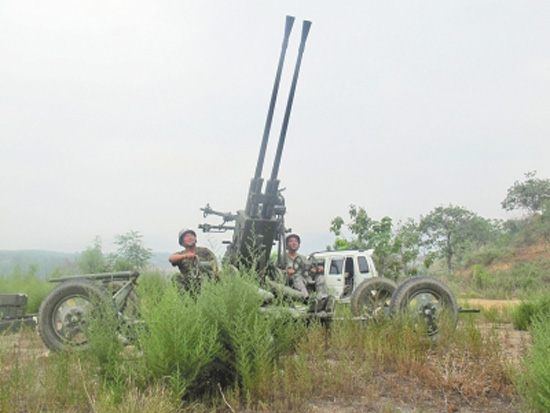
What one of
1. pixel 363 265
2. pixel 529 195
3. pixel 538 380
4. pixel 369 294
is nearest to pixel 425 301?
pixel 369 294

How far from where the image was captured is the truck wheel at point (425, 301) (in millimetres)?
5605

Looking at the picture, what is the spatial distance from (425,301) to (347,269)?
750cm

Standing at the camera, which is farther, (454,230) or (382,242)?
(454,230)

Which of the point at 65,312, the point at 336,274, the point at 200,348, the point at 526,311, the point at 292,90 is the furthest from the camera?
the point at 336,274

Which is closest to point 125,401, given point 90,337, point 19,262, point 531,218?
point 90,337

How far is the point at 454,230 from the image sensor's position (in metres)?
42.3

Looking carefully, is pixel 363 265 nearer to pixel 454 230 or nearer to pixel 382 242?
pixel 382 242

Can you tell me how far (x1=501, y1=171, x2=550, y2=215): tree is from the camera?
1537 inches

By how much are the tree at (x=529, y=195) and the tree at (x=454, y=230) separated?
3112 millimetres

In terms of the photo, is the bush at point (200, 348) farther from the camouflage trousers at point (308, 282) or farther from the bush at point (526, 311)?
the bush at point (526, 311)

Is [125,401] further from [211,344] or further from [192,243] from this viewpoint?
[192,243]

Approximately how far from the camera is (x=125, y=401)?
340cm

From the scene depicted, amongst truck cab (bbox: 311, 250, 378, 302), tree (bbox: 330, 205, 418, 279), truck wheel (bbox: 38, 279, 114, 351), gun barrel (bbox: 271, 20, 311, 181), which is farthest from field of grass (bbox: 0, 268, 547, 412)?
tree (bbox: 330, 205, 418, 279)

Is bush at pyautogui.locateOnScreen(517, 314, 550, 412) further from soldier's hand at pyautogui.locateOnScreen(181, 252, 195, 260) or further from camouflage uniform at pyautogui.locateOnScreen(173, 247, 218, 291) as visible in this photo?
soldier's hand at pyautogui.locateOnScreen(181, 252, 195, 260)
